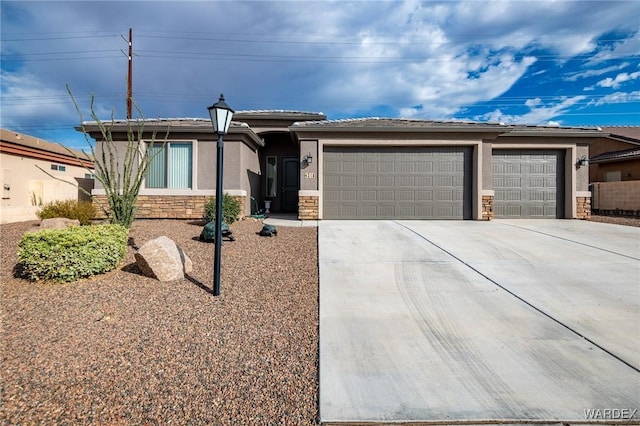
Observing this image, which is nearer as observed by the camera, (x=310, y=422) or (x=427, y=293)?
(x=310, y=422)

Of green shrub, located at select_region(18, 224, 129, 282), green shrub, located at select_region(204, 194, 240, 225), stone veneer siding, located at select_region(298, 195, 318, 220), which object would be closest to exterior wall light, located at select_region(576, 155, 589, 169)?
stone veneer siding, located at select_region(298, 195, 318, 220)

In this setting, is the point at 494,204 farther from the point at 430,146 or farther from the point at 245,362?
the point at 245,362

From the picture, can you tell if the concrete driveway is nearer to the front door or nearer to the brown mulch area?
the brown mulch area

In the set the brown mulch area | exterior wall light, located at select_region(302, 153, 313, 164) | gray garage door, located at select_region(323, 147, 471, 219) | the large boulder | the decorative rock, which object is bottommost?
the brown mulch area

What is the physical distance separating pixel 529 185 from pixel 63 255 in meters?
13.3

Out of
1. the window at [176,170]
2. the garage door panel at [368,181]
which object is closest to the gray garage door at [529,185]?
the garage door panel at [368,181]

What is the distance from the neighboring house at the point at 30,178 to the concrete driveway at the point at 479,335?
869cm

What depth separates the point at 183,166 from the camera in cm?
1045

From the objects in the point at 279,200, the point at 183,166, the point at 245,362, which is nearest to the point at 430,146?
the point at 279,200

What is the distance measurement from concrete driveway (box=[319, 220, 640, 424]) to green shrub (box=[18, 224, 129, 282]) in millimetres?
3136

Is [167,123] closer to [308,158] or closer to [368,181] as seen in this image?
[308,158]

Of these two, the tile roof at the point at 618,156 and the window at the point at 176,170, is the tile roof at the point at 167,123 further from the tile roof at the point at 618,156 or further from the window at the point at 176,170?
the tile roof at the point at 618,156

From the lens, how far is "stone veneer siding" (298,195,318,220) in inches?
409

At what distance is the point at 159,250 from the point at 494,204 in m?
11.0
